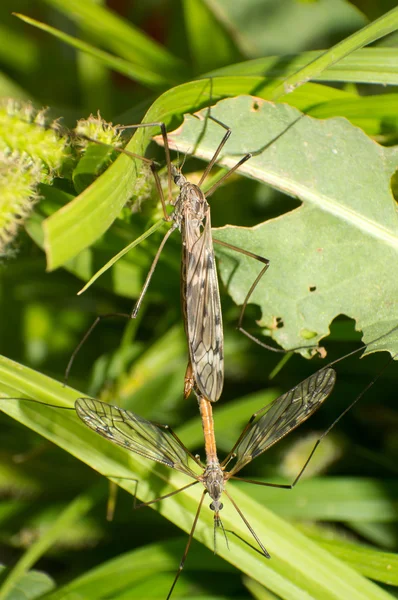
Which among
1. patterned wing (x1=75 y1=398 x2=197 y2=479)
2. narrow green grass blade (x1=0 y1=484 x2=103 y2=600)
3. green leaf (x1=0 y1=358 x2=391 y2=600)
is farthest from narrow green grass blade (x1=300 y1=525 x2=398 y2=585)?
narrow green grass blade (x1=0 y1=484 x2=103 y2=600)

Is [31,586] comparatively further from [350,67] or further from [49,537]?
[350,67]

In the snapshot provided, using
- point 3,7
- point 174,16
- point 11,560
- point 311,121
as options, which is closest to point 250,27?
point 174,16

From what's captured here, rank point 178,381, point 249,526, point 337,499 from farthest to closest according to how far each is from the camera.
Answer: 1. point 178,381
2. point 337,499
3. point 249,526

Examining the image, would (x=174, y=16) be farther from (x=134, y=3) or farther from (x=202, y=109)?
(x=202, y=109)

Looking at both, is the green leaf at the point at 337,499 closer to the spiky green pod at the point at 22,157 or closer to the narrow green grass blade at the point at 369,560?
the narrow green grass blade at the point at 369,560

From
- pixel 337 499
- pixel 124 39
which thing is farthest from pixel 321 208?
pixel 124 39

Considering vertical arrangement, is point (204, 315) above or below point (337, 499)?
above
